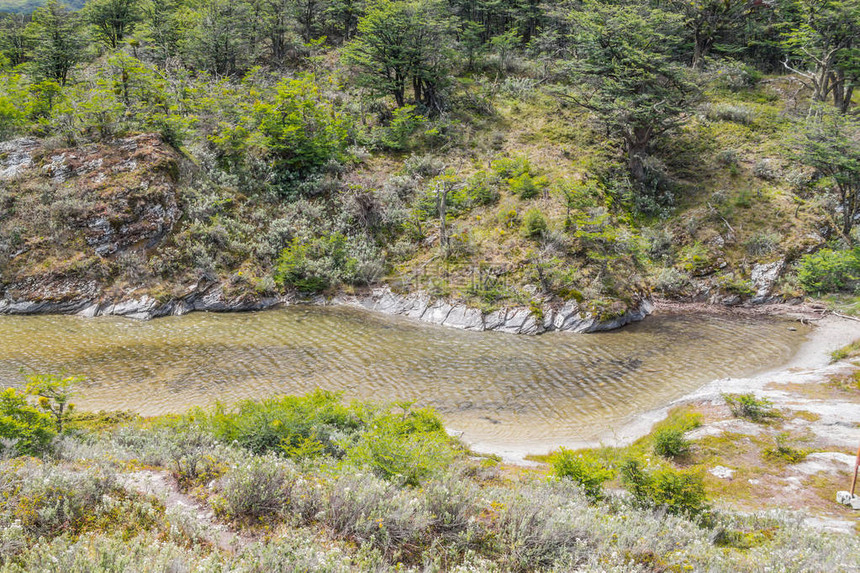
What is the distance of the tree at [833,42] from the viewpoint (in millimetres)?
25750

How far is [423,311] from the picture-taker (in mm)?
19609

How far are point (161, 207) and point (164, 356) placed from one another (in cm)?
1042

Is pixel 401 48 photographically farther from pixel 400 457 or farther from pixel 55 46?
pixel 400 457

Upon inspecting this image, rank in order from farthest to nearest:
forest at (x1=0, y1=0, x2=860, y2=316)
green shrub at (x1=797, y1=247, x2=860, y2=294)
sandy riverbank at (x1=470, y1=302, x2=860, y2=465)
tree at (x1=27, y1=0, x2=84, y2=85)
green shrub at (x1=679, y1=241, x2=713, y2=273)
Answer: tree at (x1=27, y1=0, x2=84, y2=85)
green shrub at (x1=679, y1=241, x2=713, y2=273)
forest at (x1=0, y1=0, x2=860, y2=316)
green shrub at (x1=797, y1=247, x2=860, y2=294)
sandy riverbank at (x1=470, y1=302, x2=860, y2=465)

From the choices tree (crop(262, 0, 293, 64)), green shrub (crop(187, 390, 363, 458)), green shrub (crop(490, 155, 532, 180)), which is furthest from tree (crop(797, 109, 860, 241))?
tree (crop(262, 0, 293, 64))

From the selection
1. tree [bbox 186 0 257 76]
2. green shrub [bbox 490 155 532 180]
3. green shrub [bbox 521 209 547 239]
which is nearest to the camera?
Answer: green shrub [bbox 521 209 547 239]

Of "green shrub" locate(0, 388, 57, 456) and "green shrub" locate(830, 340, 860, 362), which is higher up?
"green shrub" locate(0, 388, 57, 456)

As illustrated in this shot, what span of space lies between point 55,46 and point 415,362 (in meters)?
34.5

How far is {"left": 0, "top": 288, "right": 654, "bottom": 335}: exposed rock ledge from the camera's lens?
1798cm

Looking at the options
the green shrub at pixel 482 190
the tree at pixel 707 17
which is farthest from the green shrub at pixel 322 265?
the tree at pixel 707 17

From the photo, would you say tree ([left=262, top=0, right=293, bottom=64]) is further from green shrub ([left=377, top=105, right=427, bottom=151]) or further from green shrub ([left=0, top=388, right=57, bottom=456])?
green shrub ([left=0, top=388, right=57, bottom=456])

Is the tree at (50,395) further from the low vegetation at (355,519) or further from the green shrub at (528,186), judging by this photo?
the green shrub at (528,186)

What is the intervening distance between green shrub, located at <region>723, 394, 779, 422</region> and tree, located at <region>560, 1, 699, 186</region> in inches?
755

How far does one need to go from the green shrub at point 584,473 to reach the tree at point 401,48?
29.9 m
